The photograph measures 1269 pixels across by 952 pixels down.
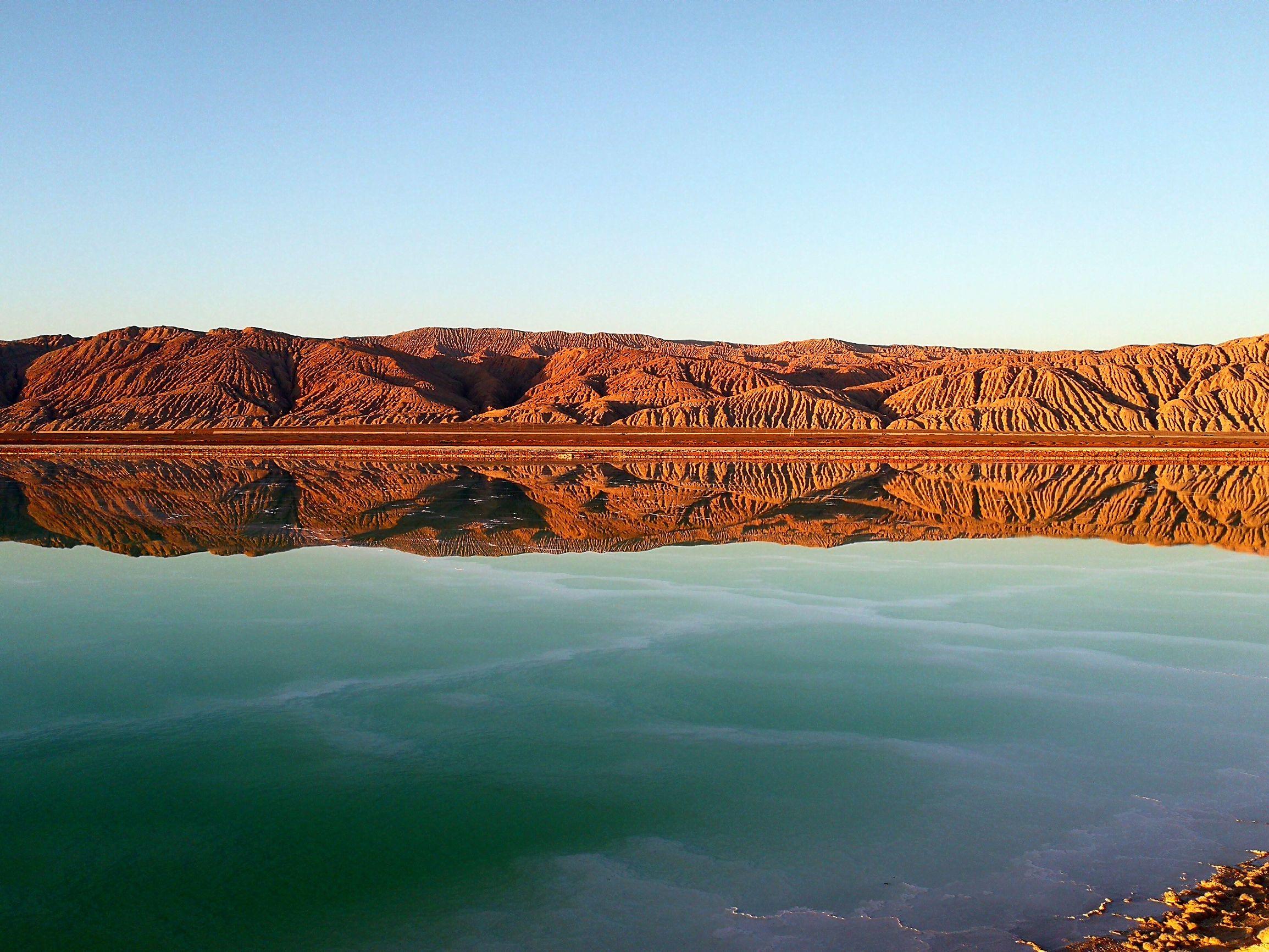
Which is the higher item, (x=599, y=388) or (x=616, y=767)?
(x=599, y=388)

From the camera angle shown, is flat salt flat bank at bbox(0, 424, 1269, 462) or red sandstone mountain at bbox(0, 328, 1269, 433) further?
red sandstone mountain at bbox(0, 328, 1269, 433)

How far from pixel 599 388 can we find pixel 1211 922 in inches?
4219

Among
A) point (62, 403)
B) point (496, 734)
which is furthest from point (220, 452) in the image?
point (62, 403)

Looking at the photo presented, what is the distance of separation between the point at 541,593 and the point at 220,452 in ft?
145

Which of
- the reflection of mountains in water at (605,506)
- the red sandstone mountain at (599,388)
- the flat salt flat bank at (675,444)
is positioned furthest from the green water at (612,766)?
the red sandstone mountain at (599,388)

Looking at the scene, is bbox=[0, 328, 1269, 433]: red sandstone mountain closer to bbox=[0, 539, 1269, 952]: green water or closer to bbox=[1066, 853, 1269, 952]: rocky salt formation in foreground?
bbox=[0, 539, 1269, 952]: green water

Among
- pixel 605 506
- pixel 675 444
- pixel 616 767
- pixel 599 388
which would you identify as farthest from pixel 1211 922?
pixel 599 388

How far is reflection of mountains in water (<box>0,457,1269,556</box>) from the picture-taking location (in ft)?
69.2

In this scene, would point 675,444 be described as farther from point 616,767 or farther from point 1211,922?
point 1211,922

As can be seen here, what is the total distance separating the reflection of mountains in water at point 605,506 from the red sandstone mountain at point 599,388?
1958 inches

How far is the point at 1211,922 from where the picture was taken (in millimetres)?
5355

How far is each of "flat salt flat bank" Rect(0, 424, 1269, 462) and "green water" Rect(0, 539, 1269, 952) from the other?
1438 inches

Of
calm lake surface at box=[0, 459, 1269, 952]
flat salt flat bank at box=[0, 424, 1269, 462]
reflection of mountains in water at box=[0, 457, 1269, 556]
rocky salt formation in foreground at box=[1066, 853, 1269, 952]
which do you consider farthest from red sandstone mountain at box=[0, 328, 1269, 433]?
rocky salt formation in foreground at box=[1066, 853, 1269, 952]

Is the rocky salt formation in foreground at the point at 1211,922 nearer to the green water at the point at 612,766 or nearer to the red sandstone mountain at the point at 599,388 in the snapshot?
the green water at the point at 612,766
